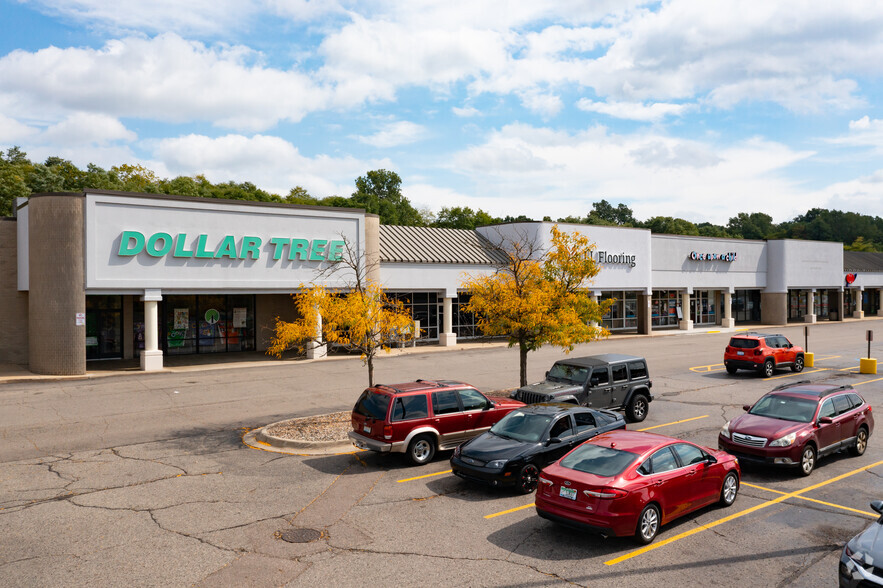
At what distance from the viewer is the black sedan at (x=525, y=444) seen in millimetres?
11539

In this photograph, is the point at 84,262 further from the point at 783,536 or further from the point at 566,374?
the point at 783,536

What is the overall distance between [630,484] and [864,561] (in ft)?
9.90

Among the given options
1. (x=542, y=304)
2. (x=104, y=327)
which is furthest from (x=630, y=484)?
(x=104, y=327)

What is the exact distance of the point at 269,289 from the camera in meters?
Result: 32.4

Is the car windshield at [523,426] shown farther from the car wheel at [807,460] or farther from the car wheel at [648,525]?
the car wheel at [807,460]

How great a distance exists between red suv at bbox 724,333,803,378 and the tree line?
20.9m

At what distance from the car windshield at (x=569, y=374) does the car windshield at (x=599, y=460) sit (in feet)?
23.4

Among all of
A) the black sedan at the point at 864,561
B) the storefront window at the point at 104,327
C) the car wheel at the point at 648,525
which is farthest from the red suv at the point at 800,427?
the storefront window at the point at 104,327

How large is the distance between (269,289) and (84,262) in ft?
27.9

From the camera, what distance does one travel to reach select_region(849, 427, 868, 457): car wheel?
47.4 ft

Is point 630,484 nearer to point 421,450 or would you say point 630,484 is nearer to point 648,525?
point 648,525

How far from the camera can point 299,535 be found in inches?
381

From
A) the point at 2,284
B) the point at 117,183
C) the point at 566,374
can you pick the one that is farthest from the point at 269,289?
the point at 117,183

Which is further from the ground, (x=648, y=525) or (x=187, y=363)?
(x=187, y=363)
